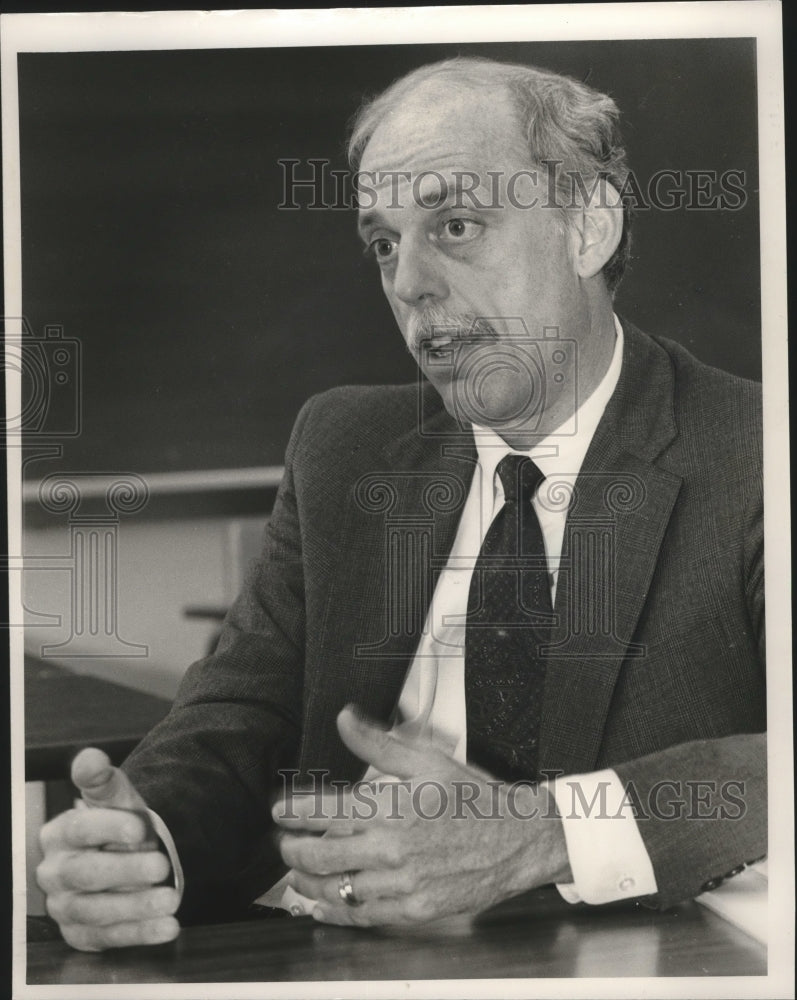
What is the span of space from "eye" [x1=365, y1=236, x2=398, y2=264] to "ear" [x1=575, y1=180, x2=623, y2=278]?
299 mm

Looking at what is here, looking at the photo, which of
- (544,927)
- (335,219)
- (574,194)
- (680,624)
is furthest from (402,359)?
(544,927)

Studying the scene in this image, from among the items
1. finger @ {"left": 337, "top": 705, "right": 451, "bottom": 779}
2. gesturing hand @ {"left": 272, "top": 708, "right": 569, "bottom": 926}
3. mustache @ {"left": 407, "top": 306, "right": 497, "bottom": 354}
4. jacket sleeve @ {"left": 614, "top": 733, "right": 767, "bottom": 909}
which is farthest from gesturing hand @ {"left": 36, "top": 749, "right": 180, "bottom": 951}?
mustache @ {"left": 407, "top": 306, "right": 497, "bottom": 354}

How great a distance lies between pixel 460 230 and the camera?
1757 millimetres

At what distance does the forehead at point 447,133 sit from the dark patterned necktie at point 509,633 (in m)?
0.49

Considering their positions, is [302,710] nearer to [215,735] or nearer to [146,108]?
[215,735]

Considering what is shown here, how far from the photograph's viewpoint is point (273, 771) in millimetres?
1781

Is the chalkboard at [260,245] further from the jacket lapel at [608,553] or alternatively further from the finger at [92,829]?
the finger at [92,829]

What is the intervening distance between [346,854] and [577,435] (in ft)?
2.50

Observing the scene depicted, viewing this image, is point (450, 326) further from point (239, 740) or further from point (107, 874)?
point (107, 874)

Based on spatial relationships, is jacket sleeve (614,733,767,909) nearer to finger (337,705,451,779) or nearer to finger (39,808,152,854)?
finger (337,705,451,779)

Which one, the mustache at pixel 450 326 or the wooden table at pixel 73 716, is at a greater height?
the mustache at pixel 450 326

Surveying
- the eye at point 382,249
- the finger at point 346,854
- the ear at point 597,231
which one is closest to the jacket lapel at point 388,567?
the finger at point 346,854

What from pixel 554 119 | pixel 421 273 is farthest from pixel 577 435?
pixel 554 119

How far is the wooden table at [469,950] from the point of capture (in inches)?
67.6
